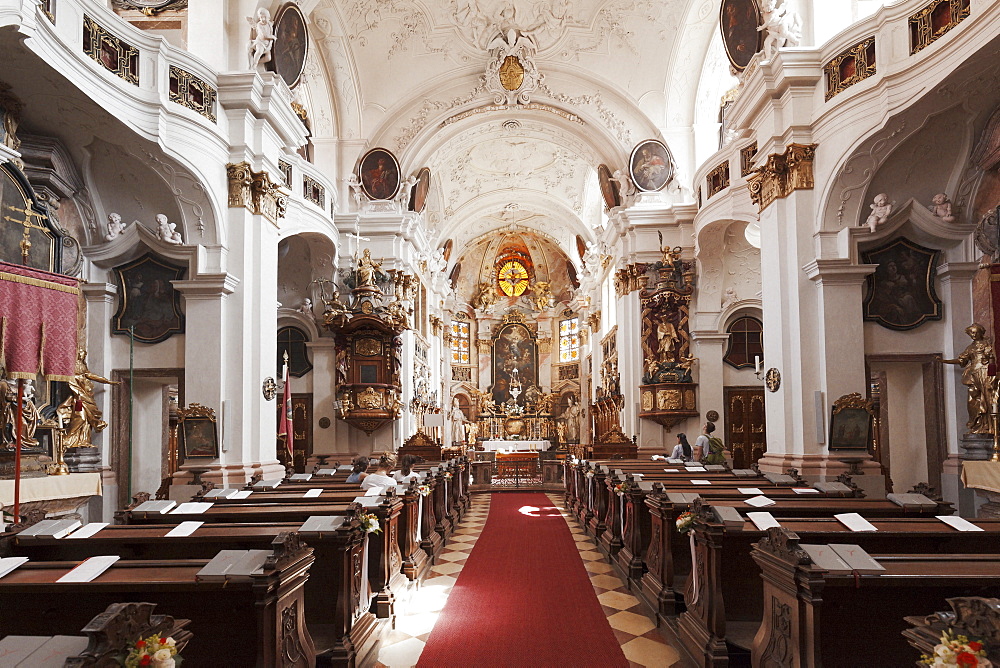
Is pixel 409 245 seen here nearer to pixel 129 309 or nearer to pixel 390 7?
pixel 390 7

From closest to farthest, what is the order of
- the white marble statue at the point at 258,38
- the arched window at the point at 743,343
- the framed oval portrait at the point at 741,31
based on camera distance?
1. the white marble statue at the point at 258,38
2. the framed oval portrait at the point at 741,31
3. the arched window at the point at 743,343

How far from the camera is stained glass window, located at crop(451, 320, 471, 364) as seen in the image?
30594mm

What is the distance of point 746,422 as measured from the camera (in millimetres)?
15180

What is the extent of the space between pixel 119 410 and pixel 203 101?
167 inches

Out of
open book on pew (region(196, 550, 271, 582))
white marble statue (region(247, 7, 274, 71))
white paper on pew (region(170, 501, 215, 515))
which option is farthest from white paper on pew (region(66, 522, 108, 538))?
white marble statue (region(247, 7, 274, 71))

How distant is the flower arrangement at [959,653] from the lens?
7.34 feet

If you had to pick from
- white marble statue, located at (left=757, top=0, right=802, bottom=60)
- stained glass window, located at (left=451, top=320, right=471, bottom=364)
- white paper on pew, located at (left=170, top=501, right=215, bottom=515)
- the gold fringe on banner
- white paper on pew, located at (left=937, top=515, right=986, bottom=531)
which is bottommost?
white paper on pew, located at (left=170, top=501, right=215, bottom=515)

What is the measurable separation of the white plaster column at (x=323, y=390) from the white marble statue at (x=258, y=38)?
6.83 m

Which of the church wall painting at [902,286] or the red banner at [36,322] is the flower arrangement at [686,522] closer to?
the red banner at [36,322]

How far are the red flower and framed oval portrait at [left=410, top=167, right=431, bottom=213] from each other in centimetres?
1680

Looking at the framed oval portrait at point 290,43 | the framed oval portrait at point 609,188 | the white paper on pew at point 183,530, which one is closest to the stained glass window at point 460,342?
the framed oval portrait at point 609,188

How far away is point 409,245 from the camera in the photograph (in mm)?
18344

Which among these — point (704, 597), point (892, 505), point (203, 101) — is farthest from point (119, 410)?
point (892, 505)

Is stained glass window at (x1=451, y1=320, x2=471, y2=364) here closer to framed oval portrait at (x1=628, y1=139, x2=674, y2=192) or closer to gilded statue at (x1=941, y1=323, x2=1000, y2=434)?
framed oval portrait at (x1=628, y1=139, x2=674, y2=192)
